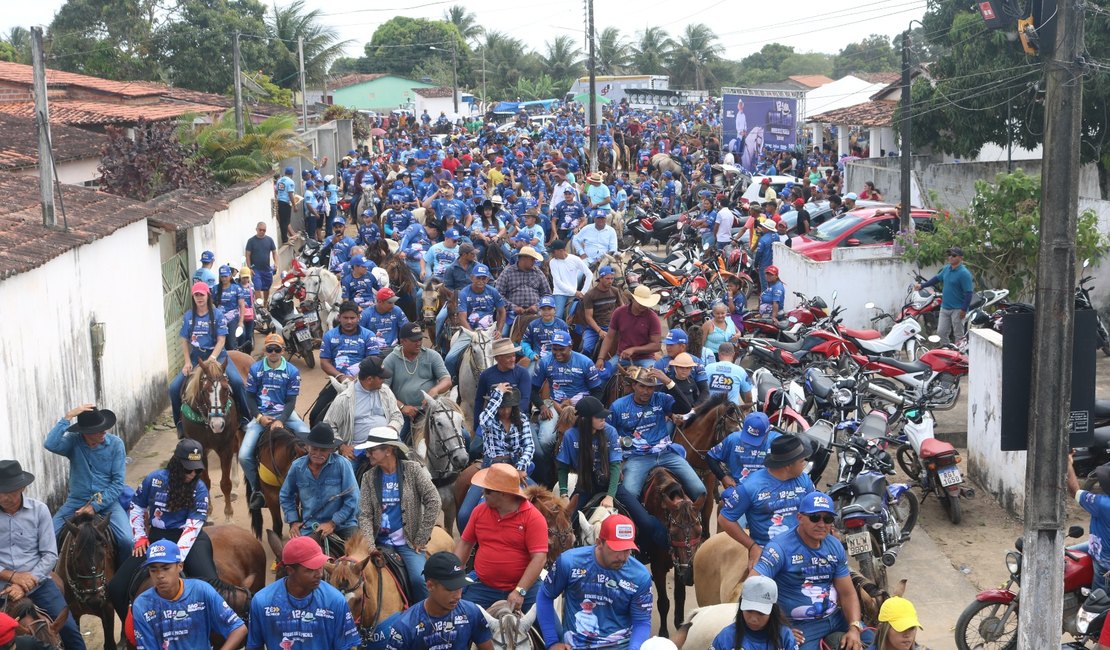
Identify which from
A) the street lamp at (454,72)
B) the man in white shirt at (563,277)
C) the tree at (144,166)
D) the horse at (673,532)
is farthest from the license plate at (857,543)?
the street lamp at (454,72)

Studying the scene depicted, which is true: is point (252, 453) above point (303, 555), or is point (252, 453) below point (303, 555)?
below

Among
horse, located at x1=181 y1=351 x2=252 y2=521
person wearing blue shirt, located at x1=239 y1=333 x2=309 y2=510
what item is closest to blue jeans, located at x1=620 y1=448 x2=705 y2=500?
person wearing blue shirt, located at x1=239 y1=333 x2=309 y2=510

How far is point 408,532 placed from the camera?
27.1 feet

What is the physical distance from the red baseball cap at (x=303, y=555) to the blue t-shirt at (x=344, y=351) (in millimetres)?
5151

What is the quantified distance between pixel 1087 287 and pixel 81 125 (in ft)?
68.8

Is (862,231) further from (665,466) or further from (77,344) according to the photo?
(77,344)

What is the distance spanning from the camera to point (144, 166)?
22.3 m

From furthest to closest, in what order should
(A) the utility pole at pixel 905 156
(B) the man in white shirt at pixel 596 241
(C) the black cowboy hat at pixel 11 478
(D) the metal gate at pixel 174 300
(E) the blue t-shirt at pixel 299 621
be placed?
(A) the utility pole at pixel 905 156 < (B) the man in white shirt at pixel 596 241 < (D) the metal gate at pixel 174 300 < (C) the black cowboy hat at pixel 11 478 < (E) the blue t-shirt at pixel 299 621

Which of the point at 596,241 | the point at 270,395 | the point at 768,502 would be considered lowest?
the point at 768,502

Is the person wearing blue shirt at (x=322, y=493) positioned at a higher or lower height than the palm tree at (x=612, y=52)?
lower

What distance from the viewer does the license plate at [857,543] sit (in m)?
8.91

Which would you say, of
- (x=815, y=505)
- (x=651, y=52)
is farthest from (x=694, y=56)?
(x=815, y=505)

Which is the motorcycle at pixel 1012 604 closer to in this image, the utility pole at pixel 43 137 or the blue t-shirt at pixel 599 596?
the blue t-shirt at pixel 599 596

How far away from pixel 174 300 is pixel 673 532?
11.4 metres
